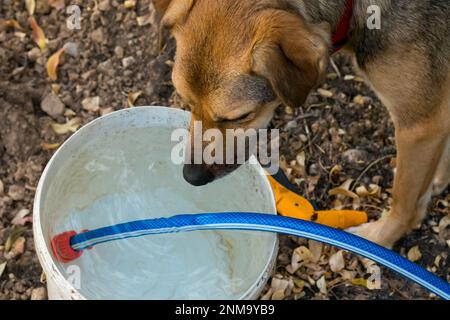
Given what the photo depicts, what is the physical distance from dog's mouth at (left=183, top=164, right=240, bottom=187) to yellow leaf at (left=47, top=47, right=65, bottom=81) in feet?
5.04

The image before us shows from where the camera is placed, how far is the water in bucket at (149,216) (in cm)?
323

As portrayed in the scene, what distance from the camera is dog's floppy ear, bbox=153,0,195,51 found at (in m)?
2.67

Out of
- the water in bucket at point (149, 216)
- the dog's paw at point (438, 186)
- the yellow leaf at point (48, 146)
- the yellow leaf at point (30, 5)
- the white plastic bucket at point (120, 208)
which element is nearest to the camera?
the white plastic bucket at point (120, 208)

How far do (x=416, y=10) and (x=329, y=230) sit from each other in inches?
40.2

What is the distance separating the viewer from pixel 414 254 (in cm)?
359

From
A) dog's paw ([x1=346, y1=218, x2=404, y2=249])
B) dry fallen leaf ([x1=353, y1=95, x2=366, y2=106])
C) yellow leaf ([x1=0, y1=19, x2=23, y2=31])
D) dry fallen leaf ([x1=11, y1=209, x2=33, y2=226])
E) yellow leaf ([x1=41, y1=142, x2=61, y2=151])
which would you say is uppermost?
yellow leaf ([x1=0, y1=19, x2=23, y2=31])

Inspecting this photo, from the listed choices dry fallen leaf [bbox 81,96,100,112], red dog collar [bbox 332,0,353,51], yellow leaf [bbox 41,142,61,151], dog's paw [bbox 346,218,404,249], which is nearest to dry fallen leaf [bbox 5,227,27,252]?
yellow leaf [bbox 41,142,61,151]

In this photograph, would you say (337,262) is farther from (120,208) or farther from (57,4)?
(57,4)

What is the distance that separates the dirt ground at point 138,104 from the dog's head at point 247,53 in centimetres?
132

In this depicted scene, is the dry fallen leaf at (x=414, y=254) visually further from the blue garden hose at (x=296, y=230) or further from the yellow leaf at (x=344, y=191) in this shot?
the blue garden hose at (x=296, y=230)

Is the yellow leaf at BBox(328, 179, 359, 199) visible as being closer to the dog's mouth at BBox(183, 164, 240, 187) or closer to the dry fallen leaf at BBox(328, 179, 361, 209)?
the dry fallen leaf at BBox(328, 179, 361, 209)

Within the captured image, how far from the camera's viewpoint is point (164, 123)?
318cm

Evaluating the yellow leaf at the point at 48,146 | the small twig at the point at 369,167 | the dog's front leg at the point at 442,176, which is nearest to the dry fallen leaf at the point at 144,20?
the yellow leaf at the point at 48,146

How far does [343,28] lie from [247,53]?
1.77ft
